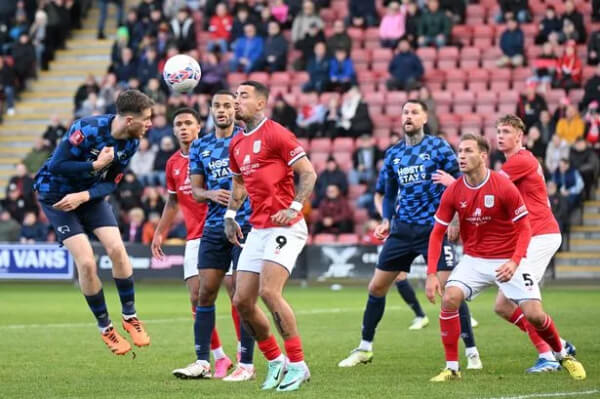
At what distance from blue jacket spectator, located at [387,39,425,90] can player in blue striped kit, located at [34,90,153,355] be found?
17757 mm

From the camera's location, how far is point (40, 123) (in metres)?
34.5

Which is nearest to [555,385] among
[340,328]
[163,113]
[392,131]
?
[340,328]

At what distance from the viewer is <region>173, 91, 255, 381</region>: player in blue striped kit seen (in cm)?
1152

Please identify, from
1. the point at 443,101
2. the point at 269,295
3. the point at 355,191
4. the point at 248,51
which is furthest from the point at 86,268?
the point at 248,51

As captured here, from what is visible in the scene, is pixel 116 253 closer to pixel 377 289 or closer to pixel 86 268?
pixel 86 268

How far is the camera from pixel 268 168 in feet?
34.6

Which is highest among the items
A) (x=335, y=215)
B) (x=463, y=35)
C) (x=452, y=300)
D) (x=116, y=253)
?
(x=463, y=35)

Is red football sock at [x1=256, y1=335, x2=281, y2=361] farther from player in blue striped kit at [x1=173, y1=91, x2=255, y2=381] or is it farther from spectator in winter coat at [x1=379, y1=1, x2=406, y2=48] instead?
spectator in winter coat at [x1=379, y1=1, x2=406, y2=48]

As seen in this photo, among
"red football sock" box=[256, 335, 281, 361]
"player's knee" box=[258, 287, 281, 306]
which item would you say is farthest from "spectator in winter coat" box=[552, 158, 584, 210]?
"player's knee" box=[258, 287, 281, 306]

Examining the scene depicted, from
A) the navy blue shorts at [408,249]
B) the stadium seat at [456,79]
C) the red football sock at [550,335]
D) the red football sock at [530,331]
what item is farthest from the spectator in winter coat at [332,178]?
the red football sock at [550,335]

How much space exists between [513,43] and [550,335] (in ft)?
60.7

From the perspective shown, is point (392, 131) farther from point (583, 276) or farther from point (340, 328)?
point (340, 328)

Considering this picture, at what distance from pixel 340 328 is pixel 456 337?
595cm

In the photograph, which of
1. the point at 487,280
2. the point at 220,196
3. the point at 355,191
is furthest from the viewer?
the point at 355,191
